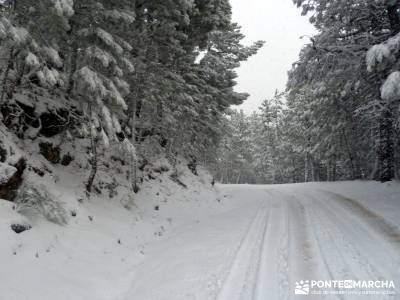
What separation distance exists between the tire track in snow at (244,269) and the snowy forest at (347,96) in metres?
5.52

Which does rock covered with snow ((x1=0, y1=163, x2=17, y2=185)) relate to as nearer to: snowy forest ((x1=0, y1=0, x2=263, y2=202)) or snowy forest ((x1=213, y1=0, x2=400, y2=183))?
snowy forest ((x1=0, y1=0, x2=263, y2=202))

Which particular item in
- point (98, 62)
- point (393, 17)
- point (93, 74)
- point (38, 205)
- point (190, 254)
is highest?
point (393, 17)

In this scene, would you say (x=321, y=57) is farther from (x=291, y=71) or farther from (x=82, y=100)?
(x=82, y=100)

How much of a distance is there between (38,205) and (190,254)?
154 inches

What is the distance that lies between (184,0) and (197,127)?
363 inches

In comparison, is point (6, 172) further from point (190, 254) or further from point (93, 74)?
point (190, 254)

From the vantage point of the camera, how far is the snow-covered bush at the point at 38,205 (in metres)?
8.18

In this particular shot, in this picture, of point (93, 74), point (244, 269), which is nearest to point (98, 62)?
point (93, 74)

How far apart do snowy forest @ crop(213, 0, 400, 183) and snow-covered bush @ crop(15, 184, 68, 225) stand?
9264 millimetres

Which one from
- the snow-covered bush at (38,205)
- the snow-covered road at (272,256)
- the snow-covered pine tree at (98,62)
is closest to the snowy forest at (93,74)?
the snow-covered pine tree at (98,62)

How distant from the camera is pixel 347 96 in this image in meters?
23.0

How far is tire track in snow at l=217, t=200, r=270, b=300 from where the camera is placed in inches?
253

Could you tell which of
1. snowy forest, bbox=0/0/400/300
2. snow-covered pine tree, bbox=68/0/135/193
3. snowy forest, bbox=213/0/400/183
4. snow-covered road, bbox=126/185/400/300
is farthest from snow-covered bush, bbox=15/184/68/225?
Result: snowy forest, bbox=213/0/400/183

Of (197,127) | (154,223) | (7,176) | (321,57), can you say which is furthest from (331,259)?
(197,127)
